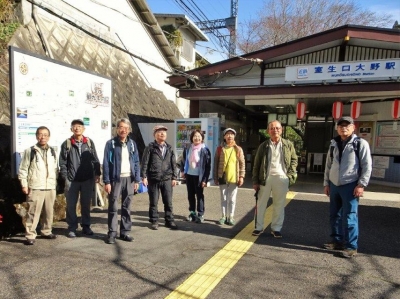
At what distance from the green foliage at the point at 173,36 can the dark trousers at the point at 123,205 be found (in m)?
14.7

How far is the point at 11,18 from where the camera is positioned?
7.28 m

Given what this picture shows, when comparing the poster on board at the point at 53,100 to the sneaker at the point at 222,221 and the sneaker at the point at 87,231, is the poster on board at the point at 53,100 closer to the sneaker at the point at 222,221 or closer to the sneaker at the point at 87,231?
the sneaker at the point at 87,231

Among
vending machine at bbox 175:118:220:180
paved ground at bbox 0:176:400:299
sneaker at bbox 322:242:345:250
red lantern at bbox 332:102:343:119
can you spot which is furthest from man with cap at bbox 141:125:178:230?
red lantern at bbox 332:102:343:119

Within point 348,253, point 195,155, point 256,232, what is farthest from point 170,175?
point 348,253

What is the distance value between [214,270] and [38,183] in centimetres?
268

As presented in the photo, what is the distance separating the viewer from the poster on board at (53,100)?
4.22 meters

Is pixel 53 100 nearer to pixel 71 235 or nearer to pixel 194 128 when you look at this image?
pixel 71 235

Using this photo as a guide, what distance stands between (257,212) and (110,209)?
2.24m

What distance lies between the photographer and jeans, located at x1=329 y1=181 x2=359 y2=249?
3.81 metres

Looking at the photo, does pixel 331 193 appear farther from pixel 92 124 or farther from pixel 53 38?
pixel 53 38

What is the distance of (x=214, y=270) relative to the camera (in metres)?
3.37

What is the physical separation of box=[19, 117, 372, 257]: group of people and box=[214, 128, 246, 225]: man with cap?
0.02m

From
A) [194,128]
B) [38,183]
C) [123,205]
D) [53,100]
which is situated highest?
[53,100]

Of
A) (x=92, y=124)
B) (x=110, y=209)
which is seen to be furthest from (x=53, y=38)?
(x=110, y=209)
